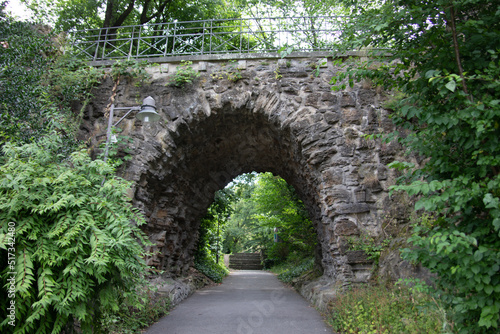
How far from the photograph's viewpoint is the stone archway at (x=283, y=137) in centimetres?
584

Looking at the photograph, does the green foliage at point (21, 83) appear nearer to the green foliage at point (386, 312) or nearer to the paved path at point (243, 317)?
the paved path at point (243, 317)

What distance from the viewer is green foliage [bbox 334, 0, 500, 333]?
2494 mm

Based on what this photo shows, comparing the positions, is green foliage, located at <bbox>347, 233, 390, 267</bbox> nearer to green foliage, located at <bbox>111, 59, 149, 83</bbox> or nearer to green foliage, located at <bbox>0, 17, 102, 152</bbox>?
green foliage, located at <bbox>0, 17, 102, 152</bbox>

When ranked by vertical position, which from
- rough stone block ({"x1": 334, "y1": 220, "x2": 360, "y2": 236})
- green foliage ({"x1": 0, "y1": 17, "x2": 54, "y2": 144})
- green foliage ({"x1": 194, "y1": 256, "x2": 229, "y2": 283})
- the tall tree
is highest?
the tall tree

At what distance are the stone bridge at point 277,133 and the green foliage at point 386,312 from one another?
0.90 m

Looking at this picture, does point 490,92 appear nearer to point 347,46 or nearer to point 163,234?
point 347,46

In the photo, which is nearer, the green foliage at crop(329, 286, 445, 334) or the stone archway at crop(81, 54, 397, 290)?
the green foliage at crop(329, 286, 445, 334)

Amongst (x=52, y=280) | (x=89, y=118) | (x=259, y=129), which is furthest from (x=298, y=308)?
(x=89, y=118)

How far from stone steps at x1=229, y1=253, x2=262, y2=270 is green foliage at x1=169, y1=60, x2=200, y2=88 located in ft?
46.9

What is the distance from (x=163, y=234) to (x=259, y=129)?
3.05 meters

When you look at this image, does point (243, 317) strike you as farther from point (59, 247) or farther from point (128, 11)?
point (128, 11)

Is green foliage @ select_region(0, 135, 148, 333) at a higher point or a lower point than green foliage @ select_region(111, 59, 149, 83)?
lower

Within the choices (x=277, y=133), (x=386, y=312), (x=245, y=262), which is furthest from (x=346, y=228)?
(x=245, y=262)

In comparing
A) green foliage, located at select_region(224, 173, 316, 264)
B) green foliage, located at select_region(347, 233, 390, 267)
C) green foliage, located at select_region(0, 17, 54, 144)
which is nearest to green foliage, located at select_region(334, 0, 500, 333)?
green foliage, located at select_region(347, 233, 390, 267)
